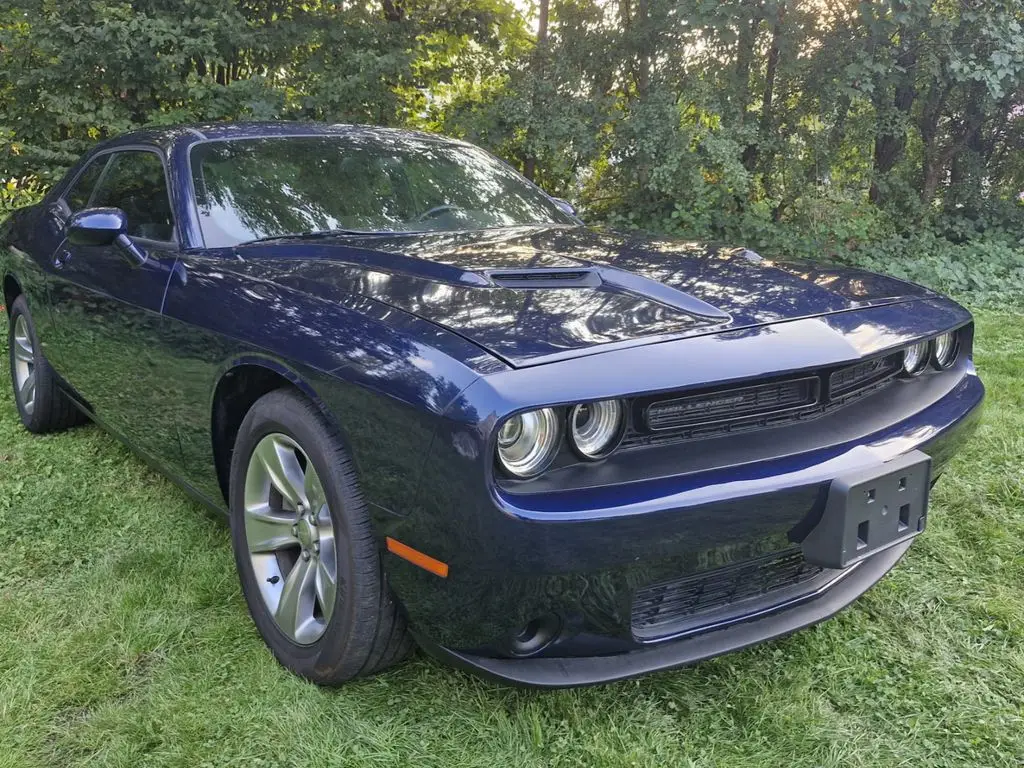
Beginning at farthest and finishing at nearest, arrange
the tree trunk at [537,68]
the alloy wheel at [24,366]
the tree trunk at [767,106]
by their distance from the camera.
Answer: the tree trunk at [537,68] → the tree trunk at [767,106] → the alloy wheel at [24,366]

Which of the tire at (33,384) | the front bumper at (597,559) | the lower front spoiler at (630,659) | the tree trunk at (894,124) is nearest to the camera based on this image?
the front bumper at (597,559)

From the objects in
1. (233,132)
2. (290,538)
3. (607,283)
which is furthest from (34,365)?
(607,283)

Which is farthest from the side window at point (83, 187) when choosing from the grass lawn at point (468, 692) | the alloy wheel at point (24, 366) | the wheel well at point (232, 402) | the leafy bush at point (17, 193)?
the leafy bush at point (17, 193)

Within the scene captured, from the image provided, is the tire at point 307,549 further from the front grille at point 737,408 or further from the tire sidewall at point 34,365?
the tire sidewall at point 34,365

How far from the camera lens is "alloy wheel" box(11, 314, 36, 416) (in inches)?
154

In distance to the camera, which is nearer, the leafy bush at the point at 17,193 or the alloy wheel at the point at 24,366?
the alloy wheel at the point at 24,366

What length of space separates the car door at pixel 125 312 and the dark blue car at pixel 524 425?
2 cm

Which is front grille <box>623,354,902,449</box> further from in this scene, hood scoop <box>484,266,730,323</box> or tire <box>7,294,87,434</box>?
tire <box>7,294,87,434</box>

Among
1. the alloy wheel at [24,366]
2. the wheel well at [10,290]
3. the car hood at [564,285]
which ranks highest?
the car hood at [564,285]

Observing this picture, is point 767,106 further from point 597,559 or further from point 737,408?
point 597,559

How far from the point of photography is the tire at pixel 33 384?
12.3ft

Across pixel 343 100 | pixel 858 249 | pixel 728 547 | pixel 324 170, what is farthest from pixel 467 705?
pixel 858 249

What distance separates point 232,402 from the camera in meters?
2.29

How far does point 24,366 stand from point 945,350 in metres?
4.03
